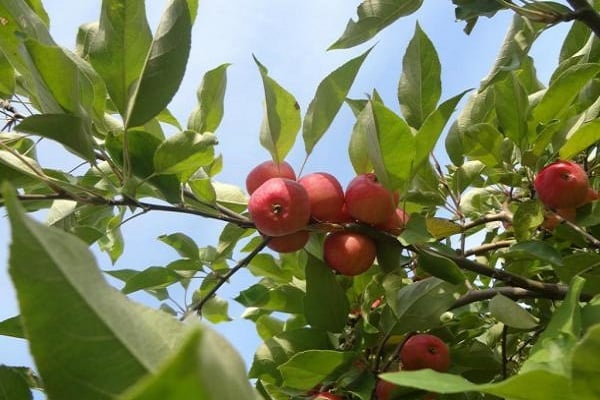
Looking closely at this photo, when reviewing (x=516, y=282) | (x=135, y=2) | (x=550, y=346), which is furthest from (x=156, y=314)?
(x=516, y=282)

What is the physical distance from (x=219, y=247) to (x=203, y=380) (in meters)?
1.61

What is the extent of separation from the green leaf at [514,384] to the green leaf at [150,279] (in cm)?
138

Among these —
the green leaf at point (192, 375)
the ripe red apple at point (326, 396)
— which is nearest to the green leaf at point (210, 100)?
the ripe red apple at point (326, 396)

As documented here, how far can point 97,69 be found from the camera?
1.34 metres

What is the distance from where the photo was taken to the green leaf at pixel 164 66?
1.26 meters

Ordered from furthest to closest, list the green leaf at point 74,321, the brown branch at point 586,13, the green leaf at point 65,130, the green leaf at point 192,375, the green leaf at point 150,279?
the green leaf at point 150,279 → the brown branch at point 586,13 → the green leaf at point 65,130 → the green leaf at point 74,321 → the green leaf at point 192,375

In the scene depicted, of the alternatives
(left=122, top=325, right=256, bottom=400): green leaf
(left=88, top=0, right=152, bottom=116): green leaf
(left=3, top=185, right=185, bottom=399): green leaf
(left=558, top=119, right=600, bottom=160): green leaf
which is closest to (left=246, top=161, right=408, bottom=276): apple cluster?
(left=88, top=0, right=152, bottom=116): green leaf

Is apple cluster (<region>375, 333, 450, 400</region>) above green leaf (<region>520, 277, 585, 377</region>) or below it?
below

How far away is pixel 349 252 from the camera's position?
1.45 meters

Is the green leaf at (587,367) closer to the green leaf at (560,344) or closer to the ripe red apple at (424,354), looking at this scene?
the green leaf at (560,344)

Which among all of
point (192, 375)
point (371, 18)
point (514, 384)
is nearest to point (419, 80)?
point (371, 18)

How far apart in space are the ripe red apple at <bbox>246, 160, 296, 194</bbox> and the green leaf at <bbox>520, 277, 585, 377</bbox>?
0.82m

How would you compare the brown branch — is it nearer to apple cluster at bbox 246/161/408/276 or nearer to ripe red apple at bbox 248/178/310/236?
apple cluster at bbox 246/161/408/276

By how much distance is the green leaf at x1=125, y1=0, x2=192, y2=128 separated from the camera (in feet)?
4.14
